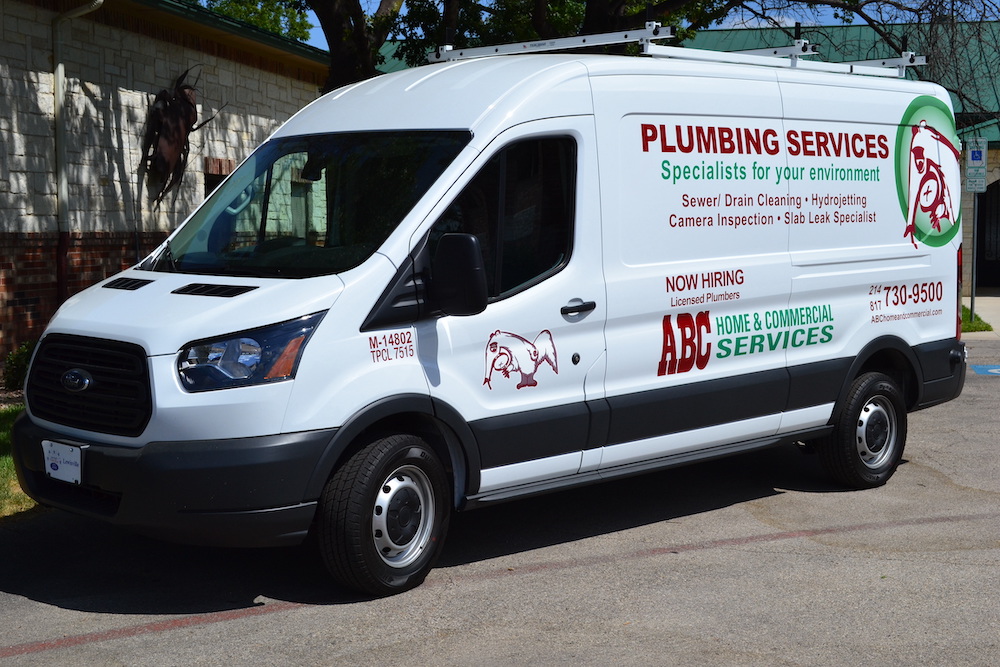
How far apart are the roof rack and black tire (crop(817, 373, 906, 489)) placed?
207 centimetres

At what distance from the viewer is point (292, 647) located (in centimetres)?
511

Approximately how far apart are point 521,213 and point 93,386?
7.15 feet

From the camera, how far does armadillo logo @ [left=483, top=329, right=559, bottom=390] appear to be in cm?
598

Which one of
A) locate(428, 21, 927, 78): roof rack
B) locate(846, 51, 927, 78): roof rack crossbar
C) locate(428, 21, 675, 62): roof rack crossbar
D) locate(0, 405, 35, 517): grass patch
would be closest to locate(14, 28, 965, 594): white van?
locate(428, 21, 927, 78): roof rack

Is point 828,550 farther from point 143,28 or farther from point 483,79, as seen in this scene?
point 143,28

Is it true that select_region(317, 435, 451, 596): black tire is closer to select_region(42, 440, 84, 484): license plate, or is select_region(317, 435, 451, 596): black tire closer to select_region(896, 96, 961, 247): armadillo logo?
select_region(42, 440, 84, 484): license plate

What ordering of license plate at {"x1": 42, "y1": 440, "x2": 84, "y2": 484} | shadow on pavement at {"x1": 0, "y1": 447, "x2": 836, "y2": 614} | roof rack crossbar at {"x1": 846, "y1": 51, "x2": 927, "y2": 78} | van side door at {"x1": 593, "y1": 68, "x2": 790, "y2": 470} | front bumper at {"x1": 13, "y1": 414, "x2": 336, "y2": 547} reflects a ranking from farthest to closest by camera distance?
roof rack crossbar at {"x1": 846, "y1": 51, "x2": 927, "y2": 78} < van side door at {"x1": 593, "y1": 68, "x2": 790, "y2": 470} < shadow on pavement at {"x1": 0, "y1": 447, "x2": 836, "y2": 614} < license plate at {"x1": 42, "y1": 440, "x2": 84, "y2": 484} < front bumper at {"x1": 13, "y1": 414, "x2": 336, "y2": 547}

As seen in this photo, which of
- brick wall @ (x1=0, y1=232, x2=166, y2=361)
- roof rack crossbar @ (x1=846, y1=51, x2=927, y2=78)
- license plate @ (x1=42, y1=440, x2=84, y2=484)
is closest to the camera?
license plate @ (x1=42, y1=440, x2=84, y2=484)

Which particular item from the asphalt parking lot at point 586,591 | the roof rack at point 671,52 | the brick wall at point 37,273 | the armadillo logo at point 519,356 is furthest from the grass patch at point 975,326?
the armadillo logo at point 519,356

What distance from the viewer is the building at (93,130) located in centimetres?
1189

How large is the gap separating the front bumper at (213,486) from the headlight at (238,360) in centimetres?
25

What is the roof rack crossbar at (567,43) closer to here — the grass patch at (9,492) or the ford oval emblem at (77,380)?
the ford oval emblem at (77,380)

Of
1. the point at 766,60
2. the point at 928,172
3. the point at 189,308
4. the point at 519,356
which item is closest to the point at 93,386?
the point at 189,308

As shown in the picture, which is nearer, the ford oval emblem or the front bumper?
the front bumper
